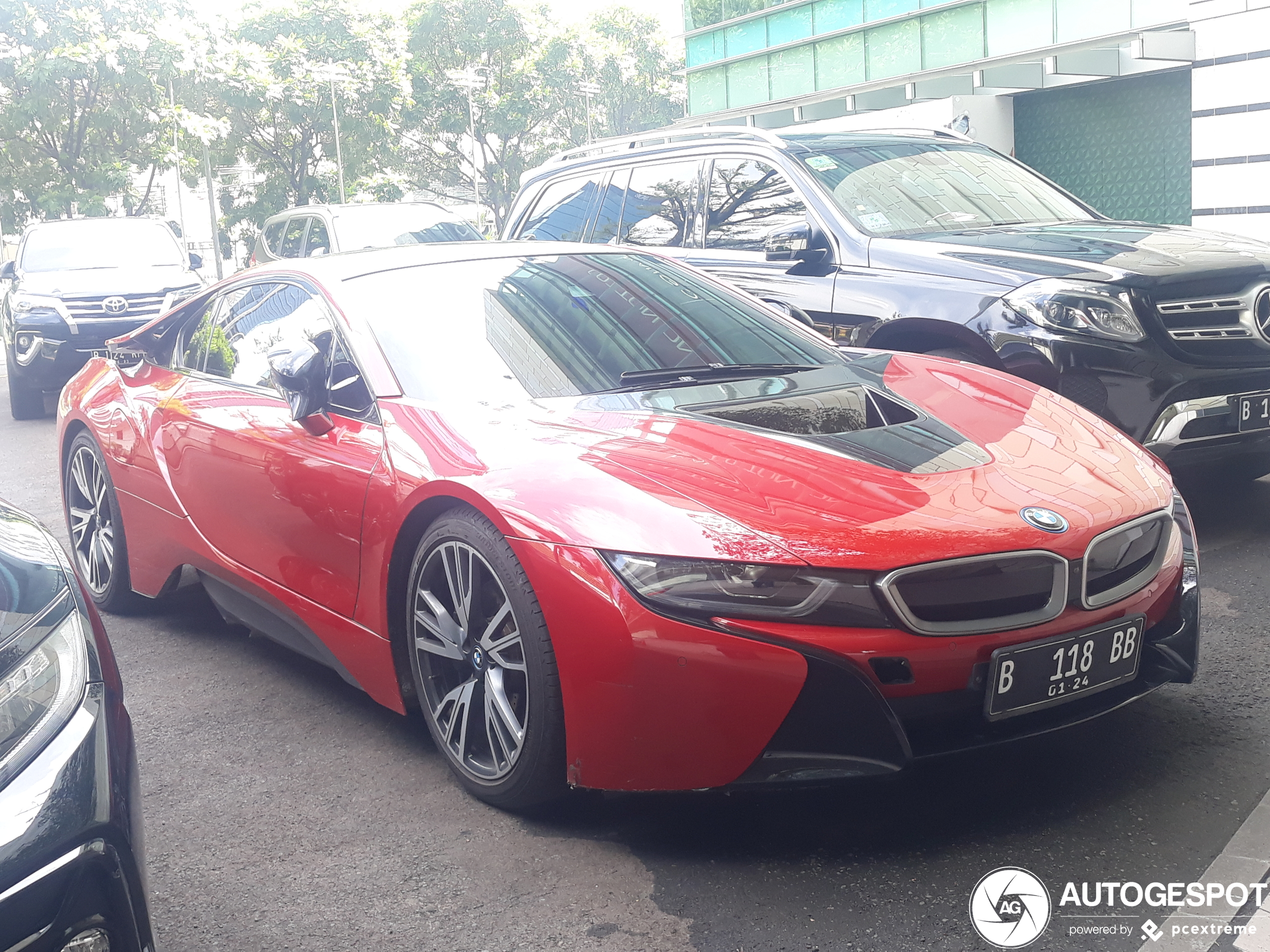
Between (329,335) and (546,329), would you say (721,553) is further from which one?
(329,335)

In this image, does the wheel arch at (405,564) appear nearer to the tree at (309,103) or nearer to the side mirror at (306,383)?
the side mirror at (306,383)

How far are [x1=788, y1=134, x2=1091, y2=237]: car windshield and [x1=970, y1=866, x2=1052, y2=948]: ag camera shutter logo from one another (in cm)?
380

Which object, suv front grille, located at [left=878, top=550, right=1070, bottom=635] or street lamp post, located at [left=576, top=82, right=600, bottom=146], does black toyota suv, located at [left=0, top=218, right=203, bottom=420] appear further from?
street lamp post, located at [left=576, top=82, right=600, bottom=146]

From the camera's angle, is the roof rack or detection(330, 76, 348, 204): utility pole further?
detection(330, 76, 348, 204): utility pole

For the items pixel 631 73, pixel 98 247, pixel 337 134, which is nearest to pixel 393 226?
pixel 98 247

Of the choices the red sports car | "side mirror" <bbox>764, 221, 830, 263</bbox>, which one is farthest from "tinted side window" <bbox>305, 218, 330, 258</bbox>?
the red sports car

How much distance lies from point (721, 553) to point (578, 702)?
461 millimetres

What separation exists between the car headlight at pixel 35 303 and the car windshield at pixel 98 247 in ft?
3.00

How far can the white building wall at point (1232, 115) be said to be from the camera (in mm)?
15992

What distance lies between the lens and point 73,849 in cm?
178

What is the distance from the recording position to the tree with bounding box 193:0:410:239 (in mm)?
37969

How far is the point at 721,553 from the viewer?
261cm

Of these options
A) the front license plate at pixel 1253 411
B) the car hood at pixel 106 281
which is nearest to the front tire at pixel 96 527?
the front license plate at pixel 1253 411

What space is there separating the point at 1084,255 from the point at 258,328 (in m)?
3.28
